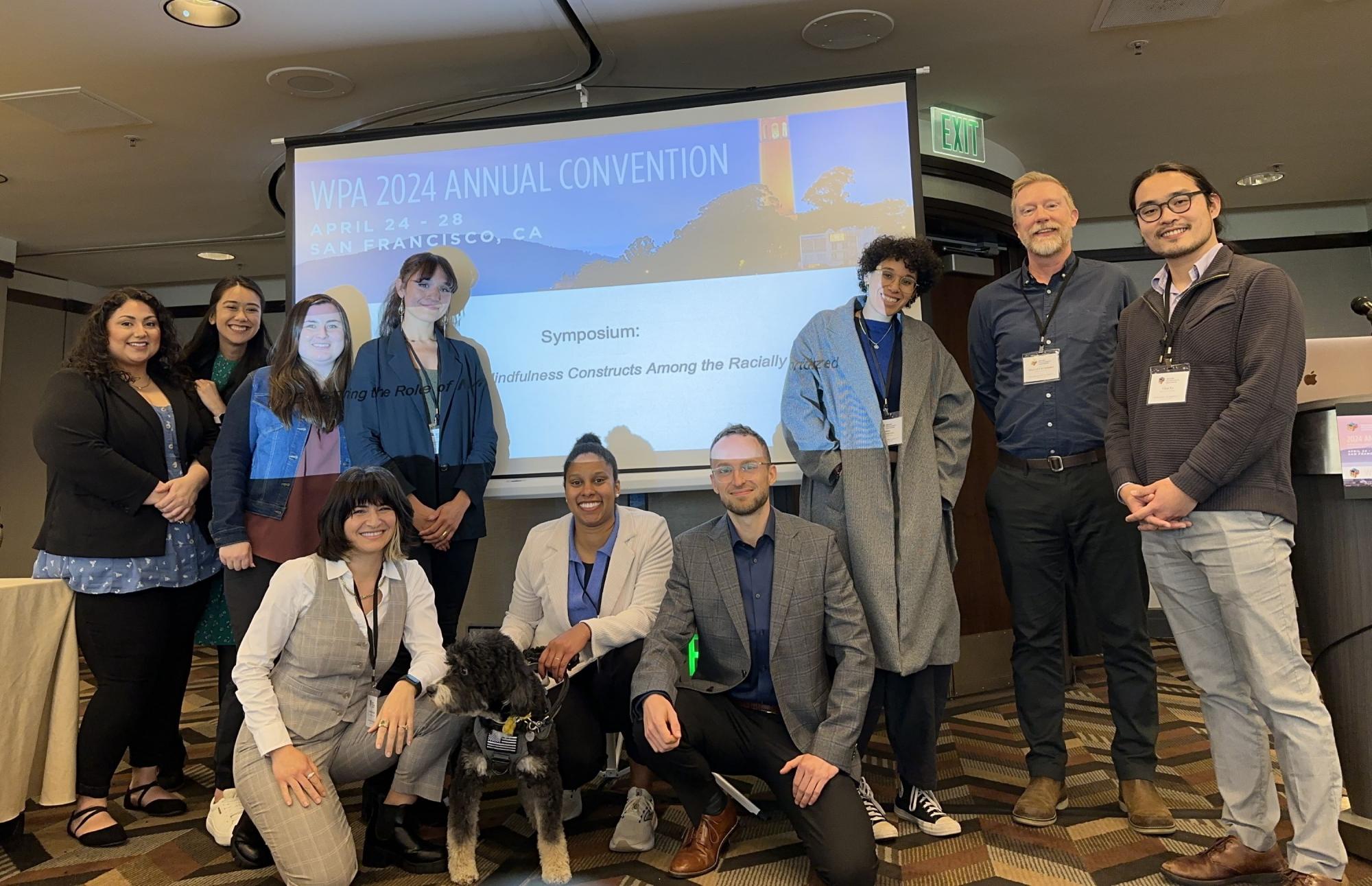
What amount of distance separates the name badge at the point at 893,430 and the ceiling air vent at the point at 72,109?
3.87 m

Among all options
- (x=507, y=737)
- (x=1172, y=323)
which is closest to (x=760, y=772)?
(x=507, y=737)

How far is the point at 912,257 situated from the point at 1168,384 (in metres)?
0.85

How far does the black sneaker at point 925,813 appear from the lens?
2436mm

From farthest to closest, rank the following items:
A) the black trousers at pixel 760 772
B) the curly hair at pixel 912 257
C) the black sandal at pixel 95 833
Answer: the curly hair at pixel 912 257 < the black sandal at pixel 95 833 < the black trousers at pixel 760 772

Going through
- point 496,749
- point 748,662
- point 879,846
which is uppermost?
point 748,662

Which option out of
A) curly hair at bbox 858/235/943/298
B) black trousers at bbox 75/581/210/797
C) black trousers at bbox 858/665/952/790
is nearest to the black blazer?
black trousers at bbox 75/581/210/797

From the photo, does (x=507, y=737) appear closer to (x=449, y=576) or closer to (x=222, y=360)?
(x=449, y=576)

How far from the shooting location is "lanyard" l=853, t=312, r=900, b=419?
263cm

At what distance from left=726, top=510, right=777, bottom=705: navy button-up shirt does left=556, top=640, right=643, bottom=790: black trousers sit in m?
0.34

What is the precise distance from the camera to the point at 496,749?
216 cm

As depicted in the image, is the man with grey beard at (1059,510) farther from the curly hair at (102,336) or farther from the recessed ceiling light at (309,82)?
the recessed ceiling light at (309,82)

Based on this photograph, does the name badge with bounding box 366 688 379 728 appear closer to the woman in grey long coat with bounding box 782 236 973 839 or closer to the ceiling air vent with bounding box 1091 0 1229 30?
the woman in grey long coat with bounding box 782 236 973 839

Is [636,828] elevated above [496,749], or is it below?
below

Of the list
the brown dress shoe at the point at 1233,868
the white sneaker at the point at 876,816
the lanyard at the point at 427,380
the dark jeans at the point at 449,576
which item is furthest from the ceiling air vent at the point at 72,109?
the brown dress shoe at the point at 1233,868
